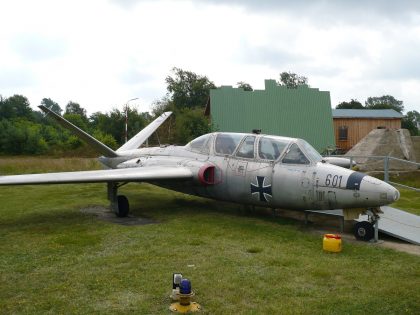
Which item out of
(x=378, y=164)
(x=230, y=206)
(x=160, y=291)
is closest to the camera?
(x=160, y=291)

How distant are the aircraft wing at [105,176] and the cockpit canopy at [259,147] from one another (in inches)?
35.8

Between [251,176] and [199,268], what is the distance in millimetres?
3765

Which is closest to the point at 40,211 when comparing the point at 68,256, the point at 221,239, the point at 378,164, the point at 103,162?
the point at 103,162

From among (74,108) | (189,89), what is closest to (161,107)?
(189,89)

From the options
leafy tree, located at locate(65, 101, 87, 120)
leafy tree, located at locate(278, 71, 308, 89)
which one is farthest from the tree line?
leafy tree, located at locate(65, 101, 87, 120)

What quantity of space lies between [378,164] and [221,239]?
1444cm

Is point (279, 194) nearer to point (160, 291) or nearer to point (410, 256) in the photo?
point (410, 256)

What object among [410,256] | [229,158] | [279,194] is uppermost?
[229,158]

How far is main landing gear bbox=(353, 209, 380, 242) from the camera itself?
8.24m

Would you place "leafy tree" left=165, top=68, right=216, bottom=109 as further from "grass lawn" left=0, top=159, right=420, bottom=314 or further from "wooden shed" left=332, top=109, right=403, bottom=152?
"grass lawn" left=0, top=159, right=420, bottom=314

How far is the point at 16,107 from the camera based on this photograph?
292 ft

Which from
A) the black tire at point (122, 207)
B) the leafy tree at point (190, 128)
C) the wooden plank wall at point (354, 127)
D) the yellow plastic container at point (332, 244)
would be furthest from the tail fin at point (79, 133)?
the wooden plank wall at point (354, 127)

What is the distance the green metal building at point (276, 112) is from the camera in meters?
30.6

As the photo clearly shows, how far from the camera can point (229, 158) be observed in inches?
415
